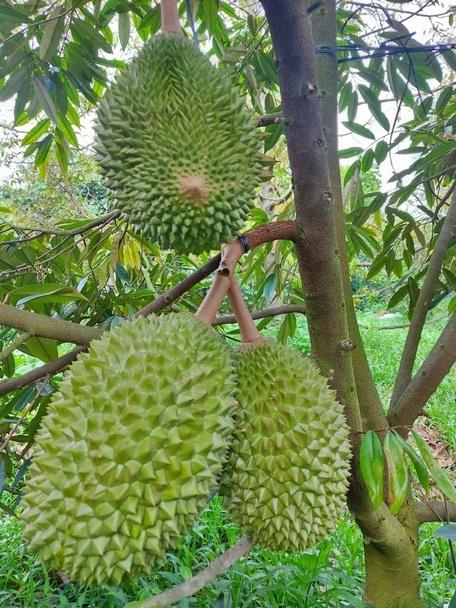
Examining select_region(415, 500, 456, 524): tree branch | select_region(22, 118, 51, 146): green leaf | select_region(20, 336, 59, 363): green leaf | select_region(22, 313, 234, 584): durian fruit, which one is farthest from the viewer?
select_region(22, 118, 51, 146): green leaf

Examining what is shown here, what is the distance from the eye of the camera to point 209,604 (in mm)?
1488

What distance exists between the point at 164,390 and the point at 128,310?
0.59 meters

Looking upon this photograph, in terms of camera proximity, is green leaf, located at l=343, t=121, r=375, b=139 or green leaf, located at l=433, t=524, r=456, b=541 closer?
green leaf, located at l=433, t=524, r=456, b=541

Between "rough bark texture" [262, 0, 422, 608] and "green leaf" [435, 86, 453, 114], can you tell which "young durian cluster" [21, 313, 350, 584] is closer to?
"rough bark texture" [262, 0, 422, 608]

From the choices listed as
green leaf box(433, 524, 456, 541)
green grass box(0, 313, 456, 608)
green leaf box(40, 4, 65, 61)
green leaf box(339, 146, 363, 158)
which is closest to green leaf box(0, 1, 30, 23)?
green leaf box(40, 4, 65, 61)

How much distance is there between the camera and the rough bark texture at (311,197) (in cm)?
65

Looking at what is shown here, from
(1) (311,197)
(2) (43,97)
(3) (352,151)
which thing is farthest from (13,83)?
(3) (352,151)

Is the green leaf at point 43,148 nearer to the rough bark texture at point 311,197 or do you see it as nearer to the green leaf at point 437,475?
the rough bark texture at point 311,197

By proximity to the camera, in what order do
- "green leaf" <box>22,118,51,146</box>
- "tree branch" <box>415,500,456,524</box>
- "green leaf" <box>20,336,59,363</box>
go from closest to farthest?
"green leaf" <box>20,336,59,363</box>, "tree branch" <box>415,500,456,524</box>, "green leaf" <box>22,118,51,146</box>

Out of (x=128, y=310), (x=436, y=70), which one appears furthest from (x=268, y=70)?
(x=128, y=310)

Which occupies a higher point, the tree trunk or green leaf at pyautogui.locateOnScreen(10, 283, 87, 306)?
green leaf at pyautogui.locateOnScreen(10, 283, 87, 306)

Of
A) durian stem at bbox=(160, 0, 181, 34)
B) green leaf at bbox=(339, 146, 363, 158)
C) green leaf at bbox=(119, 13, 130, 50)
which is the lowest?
durian stem at bbox=(160, 0, 181, 34)

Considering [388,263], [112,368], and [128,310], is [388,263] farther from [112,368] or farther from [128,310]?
[112,368]

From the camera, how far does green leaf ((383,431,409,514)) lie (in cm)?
62
